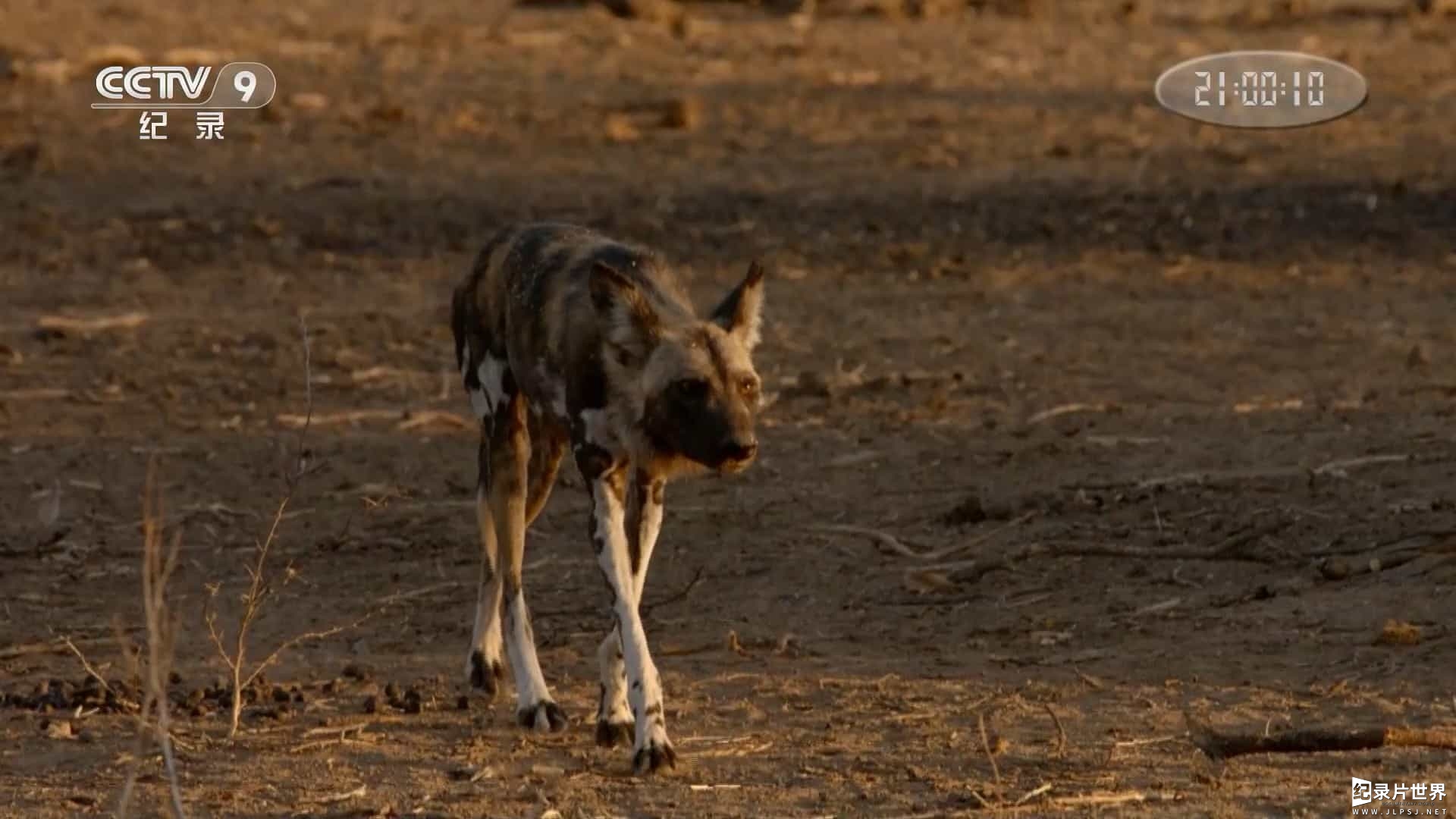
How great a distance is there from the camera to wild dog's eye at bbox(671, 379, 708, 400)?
18.9ft

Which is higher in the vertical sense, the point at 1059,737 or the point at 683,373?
the point at 683,373

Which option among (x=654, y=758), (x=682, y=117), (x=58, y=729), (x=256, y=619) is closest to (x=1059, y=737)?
(x=654, y=758)

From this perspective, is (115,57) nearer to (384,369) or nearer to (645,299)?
(384,369)

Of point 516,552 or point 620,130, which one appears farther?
point 620,130

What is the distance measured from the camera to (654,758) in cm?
568

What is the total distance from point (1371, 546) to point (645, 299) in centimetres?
255

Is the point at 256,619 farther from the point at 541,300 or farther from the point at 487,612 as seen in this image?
the point at 541,300

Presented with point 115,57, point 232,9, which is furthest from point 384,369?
point 232,9

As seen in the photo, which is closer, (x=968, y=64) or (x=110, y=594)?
(x=110, y=594)

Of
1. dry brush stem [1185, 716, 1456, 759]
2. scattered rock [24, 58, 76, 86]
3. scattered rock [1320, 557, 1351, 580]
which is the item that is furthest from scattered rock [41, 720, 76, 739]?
scattered rock [24, 58, 76, 86]

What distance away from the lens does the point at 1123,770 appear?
217 inches

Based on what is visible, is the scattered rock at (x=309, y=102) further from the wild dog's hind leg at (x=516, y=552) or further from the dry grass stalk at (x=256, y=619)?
the wild dog's hind leg at (x=516, y=552)

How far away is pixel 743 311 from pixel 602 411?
40 centimetres

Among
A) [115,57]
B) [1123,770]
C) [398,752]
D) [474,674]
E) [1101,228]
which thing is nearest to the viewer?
[1123,770]
